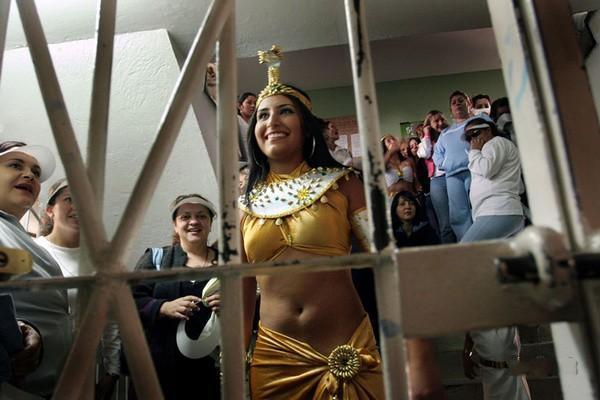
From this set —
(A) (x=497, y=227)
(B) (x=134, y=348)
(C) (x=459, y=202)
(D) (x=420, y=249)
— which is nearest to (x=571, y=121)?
(D) (x=420, y=249)

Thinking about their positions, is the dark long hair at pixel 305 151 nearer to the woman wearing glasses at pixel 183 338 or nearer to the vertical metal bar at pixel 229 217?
the woman wearing glasses at pixel 183 338

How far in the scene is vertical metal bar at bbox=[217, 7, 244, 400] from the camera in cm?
50

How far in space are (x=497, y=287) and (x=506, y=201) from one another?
1.67 meters

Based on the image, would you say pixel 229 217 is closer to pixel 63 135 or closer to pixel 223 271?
pixel 223 271

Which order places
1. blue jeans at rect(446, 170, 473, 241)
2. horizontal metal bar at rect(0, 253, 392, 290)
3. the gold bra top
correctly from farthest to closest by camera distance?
blue jeans at rect(446, 170, 473, 241) → the gold bra top → horizontal metal bar at rect(0, 253, 392, 290)

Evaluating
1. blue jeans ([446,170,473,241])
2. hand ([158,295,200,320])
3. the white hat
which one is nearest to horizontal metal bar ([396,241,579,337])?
hand ([158,295,200,320])

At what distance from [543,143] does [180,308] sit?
116 centimetres

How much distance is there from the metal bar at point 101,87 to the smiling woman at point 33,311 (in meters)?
0.57

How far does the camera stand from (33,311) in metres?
1.13

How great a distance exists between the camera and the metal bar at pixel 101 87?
0.60m

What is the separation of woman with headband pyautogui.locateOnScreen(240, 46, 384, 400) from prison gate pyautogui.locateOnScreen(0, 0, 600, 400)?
51cm

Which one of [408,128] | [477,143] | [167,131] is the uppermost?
[408,128]

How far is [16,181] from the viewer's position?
137cm

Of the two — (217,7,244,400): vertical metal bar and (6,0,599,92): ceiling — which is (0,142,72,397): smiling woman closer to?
(217,7,244,400): vertical metal bar
